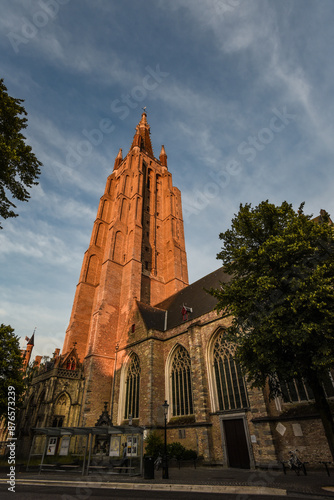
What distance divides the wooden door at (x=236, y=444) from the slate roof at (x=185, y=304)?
258 inches

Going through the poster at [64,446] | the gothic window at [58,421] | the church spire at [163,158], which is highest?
the church spire at [163,158]

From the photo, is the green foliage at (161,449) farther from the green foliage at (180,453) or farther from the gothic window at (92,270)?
the gothic window at (92,270)

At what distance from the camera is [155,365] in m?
18.8

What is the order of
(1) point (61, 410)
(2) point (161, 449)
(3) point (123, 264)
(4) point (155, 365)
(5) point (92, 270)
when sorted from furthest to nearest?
(5) point (92, 270), (3) point (123, 264), (1) point (61, 410), (4) point (155, 365), (2) point (161, 449)

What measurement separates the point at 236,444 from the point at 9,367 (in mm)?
16744

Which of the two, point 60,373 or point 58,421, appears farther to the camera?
point 60,373

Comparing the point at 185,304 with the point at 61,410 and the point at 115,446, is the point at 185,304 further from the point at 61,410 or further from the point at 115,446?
the point at 61,410

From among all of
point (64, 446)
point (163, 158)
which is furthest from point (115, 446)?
point (163, 158)

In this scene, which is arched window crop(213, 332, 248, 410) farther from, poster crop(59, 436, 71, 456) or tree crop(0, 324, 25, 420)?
tree crop(0, 324, 25, 420)

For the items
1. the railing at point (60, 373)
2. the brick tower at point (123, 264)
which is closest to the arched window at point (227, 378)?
the brick tower at point (123, 264)

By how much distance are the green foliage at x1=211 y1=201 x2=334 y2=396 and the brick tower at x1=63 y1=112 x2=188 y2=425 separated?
586 inches

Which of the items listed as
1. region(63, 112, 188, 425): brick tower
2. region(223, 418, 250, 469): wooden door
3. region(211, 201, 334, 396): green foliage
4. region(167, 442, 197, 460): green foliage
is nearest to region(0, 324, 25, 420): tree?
region(63, 112, 188, 425): brick tower

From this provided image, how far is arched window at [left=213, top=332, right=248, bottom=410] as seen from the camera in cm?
1434

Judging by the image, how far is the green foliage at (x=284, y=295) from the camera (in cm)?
840
